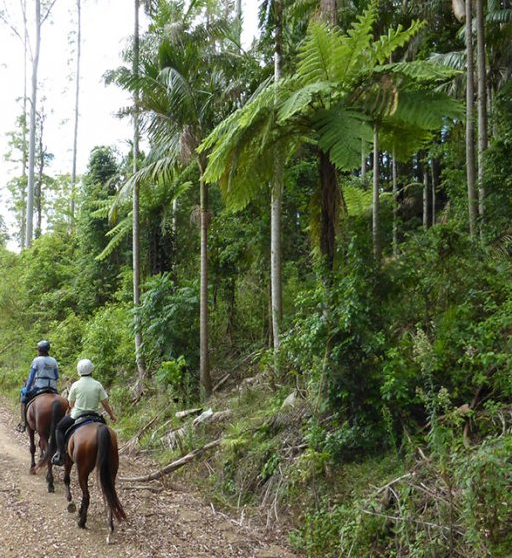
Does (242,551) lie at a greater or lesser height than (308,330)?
lesser

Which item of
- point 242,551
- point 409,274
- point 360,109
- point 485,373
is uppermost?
point 360,109

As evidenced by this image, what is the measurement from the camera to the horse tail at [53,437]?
8.50 m

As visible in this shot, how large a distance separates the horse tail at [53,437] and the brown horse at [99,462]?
1720mm

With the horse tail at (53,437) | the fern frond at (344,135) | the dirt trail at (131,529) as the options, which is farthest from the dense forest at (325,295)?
the horse tail at (53,437)

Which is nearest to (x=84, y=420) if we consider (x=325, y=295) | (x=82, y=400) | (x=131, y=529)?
(x=82, y=400)

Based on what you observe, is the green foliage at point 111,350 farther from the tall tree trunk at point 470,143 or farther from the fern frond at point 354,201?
the tall tree trunk at point 470,143

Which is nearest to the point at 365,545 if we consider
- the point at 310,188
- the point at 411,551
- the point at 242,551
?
the point at 411,551

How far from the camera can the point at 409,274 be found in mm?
7555

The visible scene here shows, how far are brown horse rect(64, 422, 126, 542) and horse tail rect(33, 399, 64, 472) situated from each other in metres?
1.72

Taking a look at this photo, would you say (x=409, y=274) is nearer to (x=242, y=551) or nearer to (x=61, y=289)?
(x=242, y=551)

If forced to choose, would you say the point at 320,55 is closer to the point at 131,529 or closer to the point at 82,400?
the point at 82,400

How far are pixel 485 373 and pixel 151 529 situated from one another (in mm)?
4463

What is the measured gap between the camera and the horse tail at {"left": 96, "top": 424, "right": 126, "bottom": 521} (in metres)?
6.62

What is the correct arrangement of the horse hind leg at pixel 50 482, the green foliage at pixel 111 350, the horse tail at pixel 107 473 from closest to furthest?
the horse tail at pixel 107 473
the horse hind leg at pixel 50 482
the green foliage at pixel 111 350
